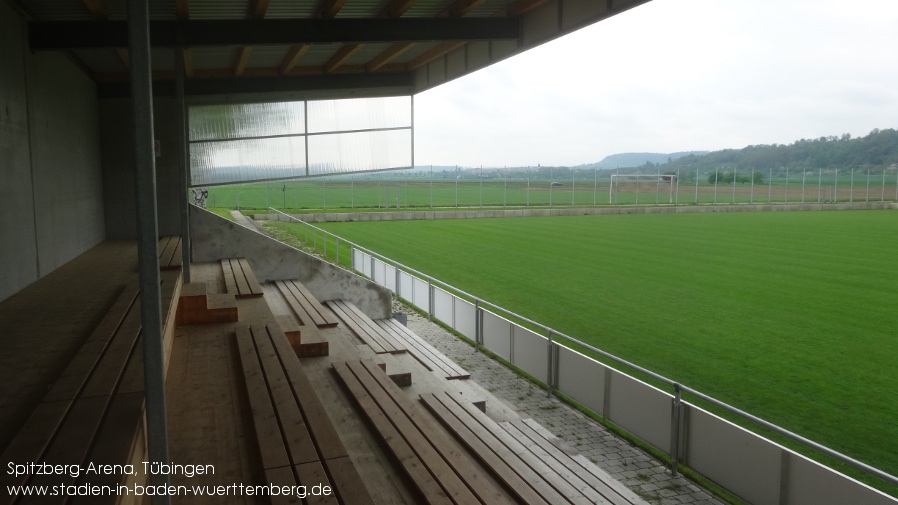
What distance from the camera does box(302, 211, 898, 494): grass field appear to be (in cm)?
995

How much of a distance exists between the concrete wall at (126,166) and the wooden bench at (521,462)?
9.56 m

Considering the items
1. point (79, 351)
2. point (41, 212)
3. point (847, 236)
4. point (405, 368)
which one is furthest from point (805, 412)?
point (847, 236)

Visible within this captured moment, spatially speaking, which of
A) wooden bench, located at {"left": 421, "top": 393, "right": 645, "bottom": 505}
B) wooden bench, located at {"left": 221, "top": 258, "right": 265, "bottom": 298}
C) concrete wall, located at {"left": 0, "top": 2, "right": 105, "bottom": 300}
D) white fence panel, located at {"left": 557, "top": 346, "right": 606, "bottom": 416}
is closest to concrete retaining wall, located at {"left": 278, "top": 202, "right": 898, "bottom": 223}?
wooden bench, located at {"left": 221, "top": 258, "right": 265, "bottom": 298}

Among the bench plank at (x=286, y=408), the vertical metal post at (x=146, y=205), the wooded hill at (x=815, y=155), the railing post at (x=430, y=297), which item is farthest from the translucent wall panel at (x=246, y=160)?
the wooded hill at (x=815, y=155)

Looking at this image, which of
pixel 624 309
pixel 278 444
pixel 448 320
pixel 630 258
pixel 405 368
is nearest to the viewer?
pixel 278 444

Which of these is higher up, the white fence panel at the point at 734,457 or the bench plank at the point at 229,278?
the bench plank at the point at 229,278

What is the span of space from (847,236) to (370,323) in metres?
27.6

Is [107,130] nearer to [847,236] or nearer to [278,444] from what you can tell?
[278,444]

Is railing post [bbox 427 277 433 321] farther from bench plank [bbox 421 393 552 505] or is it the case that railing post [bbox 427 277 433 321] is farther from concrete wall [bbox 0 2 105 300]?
bench plank [bbox 421 393 552 505]

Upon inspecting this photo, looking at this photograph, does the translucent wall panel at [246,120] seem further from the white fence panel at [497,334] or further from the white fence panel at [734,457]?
the white fence panel at [734,457]

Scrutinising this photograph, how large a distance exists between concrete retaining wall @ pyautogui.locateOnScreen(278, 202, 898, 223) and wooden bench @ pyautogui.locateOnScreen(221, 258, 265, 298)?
2897 cm

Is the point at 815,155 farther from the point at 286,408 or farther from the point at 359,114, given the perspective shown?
the point at 286,408

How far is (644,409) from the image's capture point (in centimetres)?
773

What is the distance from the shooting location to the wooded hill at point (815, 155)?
4173 inches
